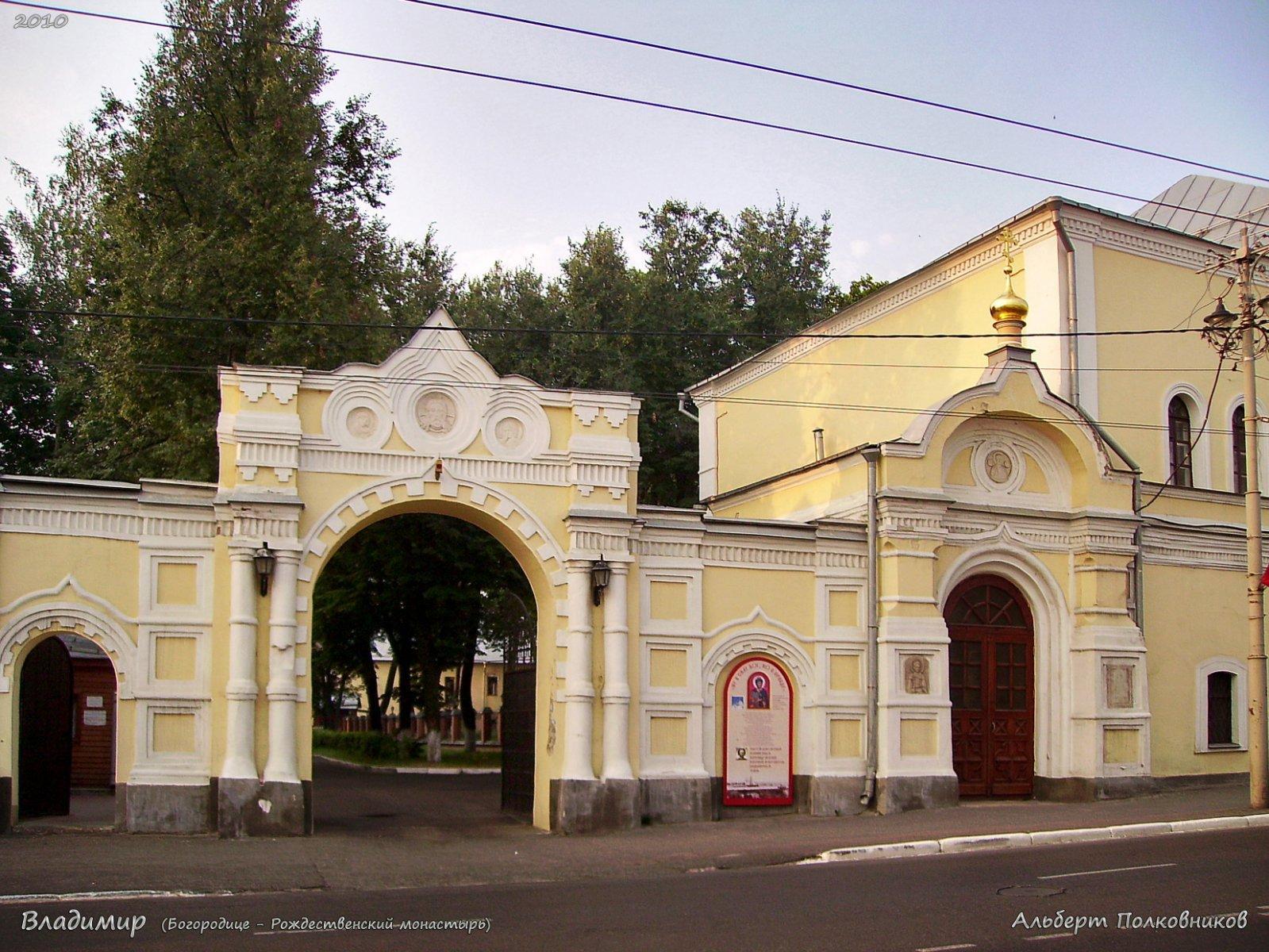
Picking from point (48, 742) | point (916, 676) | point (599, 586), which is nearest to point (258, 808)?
point (48, 742)

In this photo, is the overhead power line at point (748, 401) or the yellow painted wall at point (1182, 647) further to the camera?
the yellow painted wall at point (1182, 647)

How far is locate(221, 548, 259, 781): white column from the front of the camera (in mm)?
15570

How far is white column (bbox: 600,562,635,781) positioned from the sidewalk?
0.86m

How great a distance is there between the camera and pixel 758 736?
18.1 metres

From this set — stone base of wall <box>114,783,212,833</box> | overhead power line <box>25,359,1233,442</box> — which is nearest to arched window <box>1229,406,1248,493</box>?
overhead power line <box>25,359,1233,442</box>

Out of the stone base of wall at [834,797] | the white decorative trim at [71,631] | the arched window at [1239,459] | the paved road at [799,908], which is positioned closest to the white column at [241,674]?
the white decorative trim at [71,631]

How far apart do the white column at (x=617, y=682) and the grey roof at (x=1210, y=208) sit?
14992 millimetres

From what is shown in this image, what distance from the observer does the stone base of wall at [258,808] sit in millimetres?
15398

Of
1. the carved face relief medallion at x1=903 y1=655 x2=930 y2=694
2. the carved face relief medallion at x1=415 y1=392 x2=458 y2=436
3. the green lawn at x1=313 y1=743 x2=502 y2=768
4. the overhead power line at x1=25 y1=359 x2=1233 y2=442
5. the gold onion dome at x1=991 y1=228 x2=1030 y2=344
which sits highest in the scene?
the gold onion dome at x1=991 y1=228 x2=1030 y2=344

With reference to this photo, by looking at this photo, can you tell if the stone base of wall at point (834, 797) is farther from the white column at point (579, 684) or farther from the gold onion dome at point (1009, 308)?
the gold onion dome at point (1009, 308)

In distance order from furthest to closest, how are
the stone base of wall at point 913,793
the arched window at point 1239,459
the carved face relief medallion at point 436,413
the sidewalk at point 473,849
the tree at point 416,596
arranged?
the tree at point 416,596 < the arched window at point 1239,459 < the stone base of wall at point 913,793 < the carved face relief medallion at point 436,413 < the sidewalk at point 473,849

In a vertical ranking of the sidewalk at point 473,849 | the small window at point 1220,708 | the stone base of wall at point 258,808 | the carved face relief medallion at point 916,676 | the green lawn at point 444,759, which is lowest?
the green lawn at point 444,759

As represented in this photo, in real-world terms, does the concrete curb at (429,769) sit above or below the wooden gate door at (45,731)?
below

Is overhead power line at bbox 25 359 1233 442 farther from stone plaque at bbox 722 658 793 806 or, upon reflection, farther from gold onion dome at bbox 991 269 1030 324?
stone plaque at bbox 722 658 793 806
